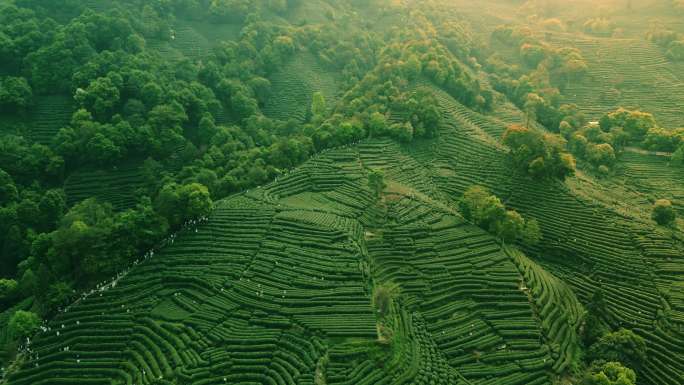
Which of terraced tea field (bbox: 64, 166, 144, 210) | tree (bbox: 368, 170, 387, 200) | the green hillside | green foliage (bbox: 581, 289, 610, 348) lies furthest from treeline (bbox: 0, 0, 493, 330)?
green foliage (bbox: 581, 289, 610, 348)

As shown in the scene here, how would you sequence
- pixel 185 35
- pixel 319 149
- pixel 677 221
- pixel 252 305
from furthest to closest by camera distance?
pixel 185 35, pixel 319 149, pixel 677 221, pixel 252 305

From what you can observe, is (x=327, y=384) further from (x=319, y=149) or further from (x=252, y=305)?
(x=319, y=149)

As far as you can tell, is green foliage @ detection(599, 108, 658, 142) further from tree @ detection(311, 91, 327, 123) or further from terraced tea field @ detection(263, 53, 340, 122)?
terraced tea field @ detection(263, 53, 340, 122)

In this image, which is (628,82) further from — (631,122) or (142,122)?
(142,122)

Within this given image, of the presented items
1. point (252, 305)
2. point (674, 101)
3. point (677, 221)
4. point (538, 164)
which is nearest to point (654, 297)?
point (677, 221)

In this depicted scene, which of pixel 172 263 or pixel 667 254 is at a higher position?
pixel 667 254

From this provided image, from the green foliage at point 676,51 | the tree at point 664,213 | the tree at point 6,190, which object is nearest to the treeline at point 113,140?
the tree at point 6,190
